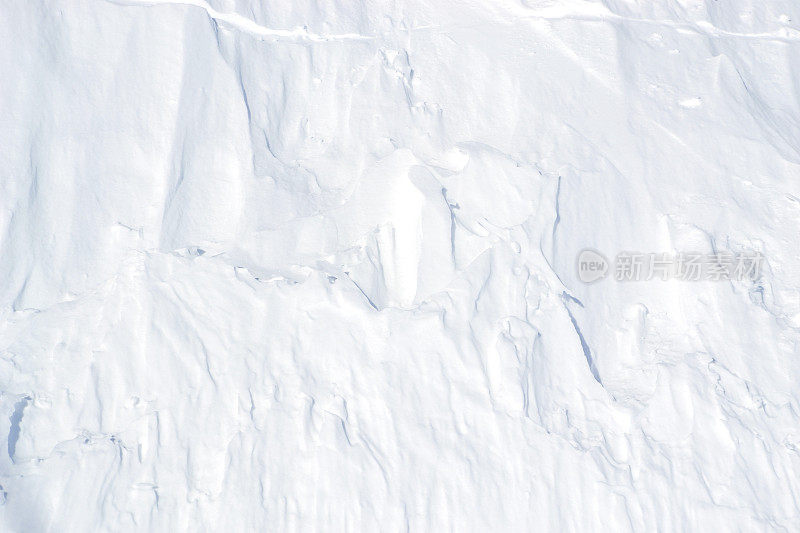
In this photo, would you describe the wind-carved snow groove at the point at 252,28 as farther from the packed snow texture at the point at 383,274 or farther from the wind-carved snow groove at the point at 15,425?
the wind-carved snow groove at the point at 15,425

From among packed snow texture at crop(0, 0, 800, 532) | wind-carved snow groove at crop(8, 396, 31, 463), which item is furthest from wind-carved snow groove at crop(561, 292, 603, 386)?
wind-carved snow groove at crop(8, 396, 31, 463)

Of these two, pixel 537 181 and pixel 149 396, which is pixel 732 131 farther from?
pixel 149 396

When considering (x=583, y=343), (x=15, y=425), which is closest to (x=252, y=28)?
(x=15, y=425)

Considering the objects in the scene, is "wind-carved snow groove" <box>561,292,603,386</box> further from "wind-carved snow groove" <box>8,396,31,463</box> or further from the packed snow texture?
"wind-carved snow groove" <box>8,396,31,463</box>

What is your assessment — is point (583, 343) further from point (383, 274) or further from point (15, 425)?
point (15, 425)

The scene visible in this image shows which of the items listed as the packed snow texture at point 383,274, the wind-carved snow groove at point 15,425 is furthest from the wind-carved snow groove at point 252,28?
the wind-carved snow groove at point 15,425
